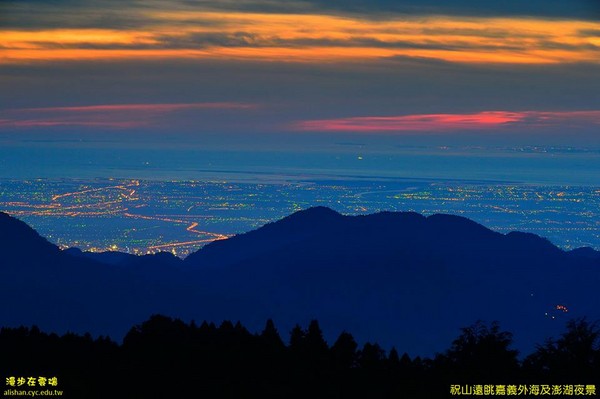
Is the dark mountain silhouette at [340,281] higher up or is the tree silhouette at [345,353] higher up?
the dark mountain silhouette at [340,281]

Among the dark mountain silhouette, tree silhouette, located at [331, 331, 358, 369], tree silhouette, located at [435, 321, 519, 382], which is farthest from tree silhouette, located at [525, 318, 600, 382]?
the dark mountain silhouette

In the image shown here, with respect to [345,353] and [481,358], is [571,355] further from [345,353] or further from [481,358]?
[345,353]

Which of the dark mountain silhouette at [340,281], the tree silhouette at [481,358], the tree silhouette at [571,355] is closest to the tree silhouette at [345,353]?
the tree silhouette at [481,358]

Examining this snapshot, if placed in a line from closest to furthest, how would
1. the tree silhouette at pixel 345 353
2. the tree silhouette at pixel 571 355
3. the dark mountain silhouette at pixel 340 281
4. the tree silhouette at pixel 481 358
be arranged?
the tree silhouette at pixel 481 358
the tree silhouette at pixel 571 355
the tree silhouette at pixel 345 353
the dark mountain silhouette at pixel 340 281

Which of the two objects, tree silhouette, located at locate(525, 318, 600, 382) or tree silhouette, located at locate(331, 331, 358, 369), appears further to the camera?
tree silhouette, located at locate(331, 331, 358, 369)

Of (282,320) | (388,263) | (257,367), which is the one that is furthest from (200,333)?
(388,263)

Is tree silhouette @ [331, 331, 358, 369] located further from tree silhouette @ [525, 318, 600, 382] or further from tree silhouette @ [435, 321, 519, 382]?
tree silhouette @ [525, 318, 600, 382]

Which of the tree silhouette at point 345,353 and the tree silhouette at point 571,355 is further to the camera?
the tree silhouette at point 345,353

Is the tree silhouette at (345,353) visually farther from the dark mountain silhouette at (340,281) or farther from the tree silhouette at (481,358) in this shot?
the dark mountain silhouette at (340,281)

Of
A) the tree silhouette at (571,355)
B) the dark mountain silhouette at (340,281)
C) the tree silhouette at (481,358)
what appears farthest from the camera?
the dark mountain silhouette at (340,281)
